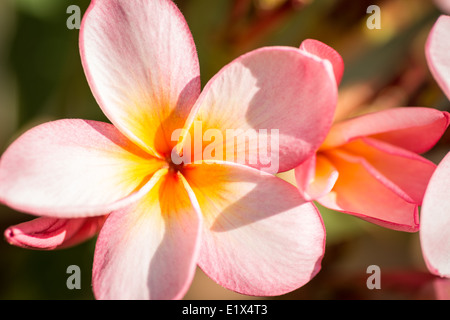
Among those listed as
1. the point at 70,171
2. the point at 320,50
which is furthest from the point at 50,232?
the point at 320,50

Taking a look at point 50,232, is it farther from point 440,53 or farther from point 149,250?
point 440,53

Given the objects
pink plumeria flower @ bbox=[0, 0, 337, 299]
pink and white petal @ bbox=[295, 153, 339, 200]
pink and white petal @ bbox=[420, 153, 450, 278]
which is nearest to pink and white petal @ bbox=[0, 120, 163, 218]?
pink plumeria flower @ bbox=[0, 0, 337, 299]

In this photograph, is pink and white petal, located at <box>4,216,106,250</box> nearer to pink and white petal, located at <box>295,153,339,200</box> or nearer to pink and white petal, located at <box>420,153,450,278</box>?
pink and white petal, located at <box>295,153,339,200</box>

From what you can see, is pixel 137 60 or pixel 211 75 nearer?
pixel 137 60

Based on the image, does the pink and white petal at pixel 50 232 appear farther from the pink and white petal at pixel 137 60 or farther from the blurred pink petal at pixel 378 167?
the blurred pink petal at pixel 378 167

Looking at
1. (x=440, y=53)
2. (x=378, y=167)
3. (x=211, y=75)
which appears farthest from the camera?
(x=211, y=75)

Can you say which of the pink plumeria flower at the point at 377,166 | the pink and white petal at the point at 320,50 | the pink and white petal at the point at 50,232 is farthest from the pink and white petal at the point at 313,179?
the pink and white petal at the point at 50,232
